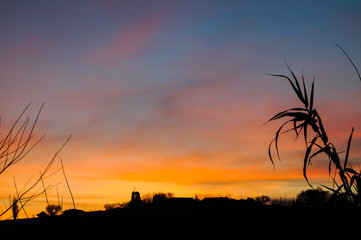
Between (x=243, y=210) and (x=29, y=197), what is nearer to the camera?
(x=29, y=197)

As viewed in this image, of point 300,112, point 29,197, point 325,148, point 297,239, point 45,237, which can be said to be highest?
point 300,112

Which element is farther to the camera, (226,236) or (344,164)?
(226,236)

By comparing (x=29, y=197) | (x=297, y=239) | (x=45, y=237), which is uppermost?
(x=29, y=197)

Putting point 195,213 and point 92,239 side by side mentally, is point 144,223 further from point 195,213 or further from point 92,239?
point 195,213

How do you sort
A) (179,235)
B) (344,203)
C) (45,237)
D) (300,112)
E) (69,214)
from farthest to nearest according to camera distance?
(69,214), (179,235), (45,237), (300,112), (344,203)

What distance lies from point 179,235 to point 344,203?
168 inches

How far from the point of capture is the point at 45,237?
21.8 ft

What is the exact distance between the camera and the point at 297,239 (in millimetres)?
7059

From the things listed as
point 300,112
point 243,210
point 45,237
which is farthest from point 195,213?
point 300,112

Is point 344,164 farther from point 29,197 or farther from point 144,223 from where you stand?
point 144,223

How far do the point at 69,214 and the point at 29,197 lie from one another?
431 cm

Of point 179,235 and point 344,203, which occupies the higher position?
point 344,203

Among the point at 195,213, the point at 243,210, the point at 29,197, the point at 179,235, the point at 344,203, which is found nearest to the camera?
the point at 344,203

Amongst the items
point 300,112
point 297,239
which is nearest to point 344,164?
point 300,112
